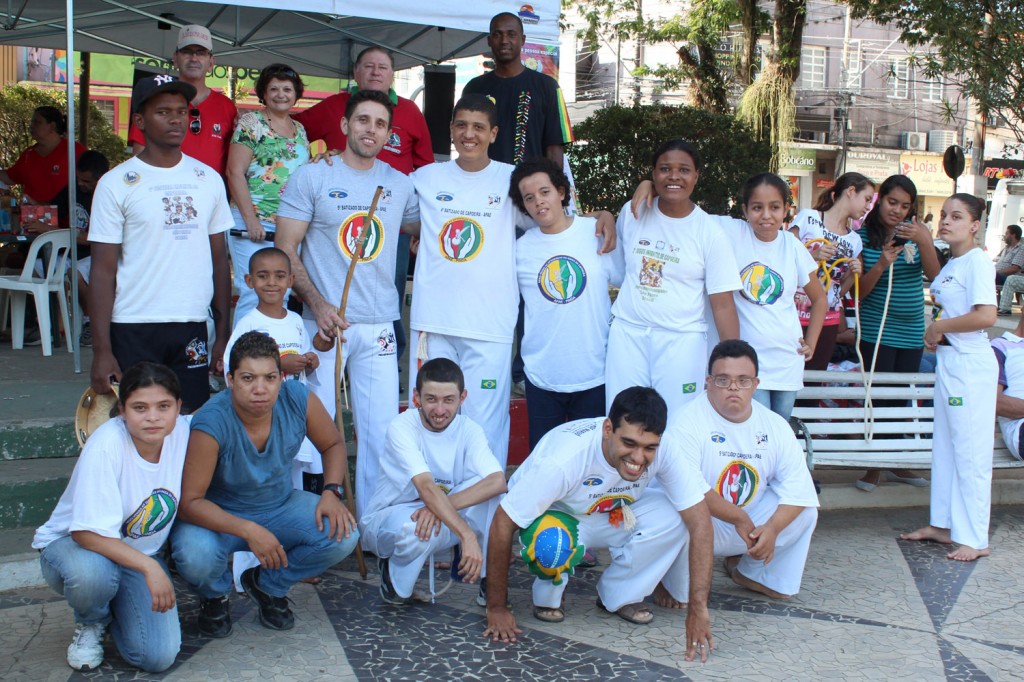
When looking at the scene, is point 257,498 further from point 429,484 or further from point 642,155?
point 642,155

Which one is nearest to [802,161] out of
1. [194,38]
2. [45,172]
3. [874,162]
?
[874,162]

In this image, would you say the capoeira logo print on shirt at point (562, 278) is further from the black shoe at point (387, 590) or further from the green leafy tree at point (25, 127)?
the green leafy tree at point (25, 127)

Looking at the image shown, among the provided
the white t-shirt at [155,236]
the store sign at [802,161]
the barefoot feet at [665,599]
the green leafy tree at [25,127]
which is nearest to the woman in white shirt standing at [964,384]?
the barefoot feet at [665,599]

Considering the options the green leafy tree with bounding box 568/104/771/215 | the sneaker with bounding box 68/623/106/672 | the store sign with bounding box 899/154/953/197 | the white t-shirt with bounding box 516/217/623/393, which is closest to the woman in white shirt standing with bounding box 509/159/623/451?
the white t-shirt with bounding box 516/217/623/393

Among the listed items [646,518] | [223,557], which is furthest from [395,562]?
[646,518]

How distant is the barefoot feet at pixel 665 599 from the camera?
4.17 m

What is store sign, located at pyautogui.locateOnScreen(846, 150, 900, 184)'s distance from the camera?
32.3m

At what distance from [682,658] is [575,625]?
47cm

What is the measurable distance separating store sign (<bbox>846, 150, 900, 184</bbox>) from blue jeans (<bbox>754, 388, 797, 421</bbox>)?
2932 centimetres

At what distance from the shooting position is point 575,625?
391 centimetres

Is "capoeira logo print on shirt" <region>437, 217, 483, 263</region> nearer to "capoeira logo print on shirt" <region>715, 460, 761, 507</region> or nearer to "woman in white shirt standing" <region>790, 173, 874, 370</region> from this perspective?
"capoeira logo print on shirt" <region>715, 460, 761, 507</region>

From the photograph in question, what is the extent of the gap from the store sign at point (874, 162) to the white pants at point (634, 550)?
30501 millimetres

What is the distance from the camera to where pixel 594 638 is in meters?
3.78

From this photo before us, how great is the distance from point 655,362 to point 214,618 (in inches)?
82.7
